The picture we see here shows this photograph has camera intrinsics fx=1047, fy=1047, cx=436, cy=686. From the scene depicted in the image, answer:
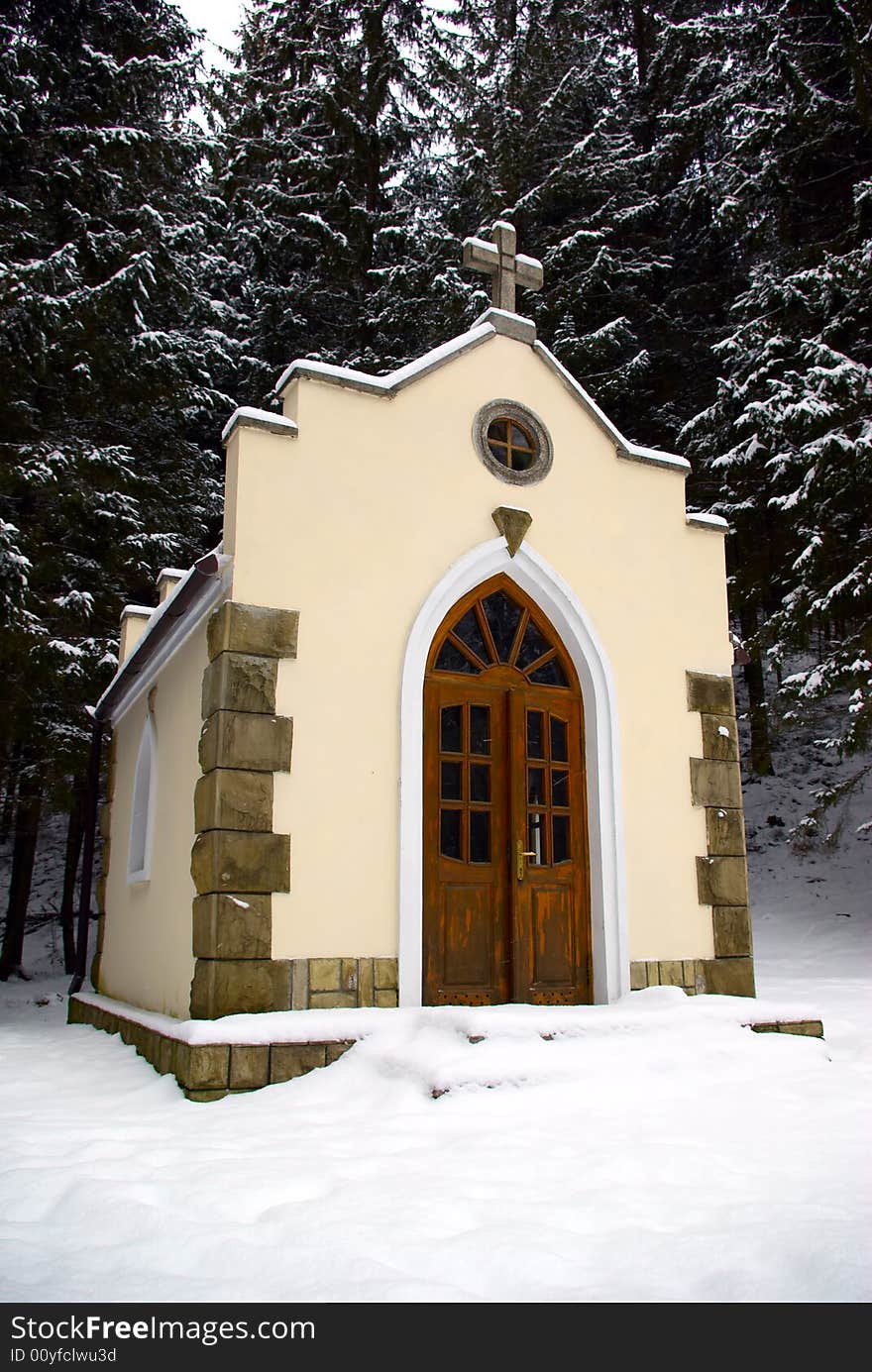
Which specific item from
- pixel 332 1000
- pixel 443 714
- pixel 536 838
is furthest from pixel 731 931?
pixel 332 1000

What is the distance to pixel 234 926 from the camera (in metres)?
5.58

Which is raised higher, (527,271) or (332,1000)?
(527,271)

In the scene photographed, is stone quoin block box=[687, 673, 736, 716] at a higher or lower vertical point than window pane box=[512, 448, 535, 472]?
lower

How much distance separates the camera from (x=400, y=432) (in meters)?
6.79

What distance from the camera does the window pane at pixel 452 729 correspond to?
671 cm

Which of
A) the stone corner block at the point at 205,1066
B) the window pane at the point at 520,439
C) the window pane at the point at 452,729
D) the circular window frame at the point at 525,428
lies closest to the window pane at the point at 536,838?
the window pane at the point at 452,729

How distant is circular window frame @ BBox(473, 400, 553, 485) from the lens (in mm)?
7105

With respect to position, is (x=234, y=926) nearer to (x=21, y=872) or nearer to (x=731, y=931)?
(x=731, y=931)

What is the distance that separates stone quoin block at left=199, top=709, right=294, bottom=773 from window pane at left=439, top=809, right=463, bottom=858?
1.16 m

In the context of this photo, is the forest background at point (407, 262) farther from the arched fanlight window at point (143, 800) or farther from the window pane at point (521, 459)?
the window pane at point (521, 459)

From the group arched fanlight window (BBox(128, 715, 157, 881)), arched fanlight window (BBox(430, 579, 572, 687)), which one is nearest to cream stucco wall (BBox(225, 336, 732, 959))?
arched fanlight window (BBox(430, 579, 572, 687))

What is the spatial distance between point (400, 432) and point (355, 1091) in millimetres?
3995

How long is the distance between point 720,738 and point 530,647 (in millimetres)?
1601

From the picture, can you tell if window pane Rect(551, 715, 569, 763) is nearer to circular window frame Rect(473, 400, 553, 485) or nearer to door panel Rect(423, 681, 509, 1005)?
door panel Rect(423, 681, 509, 1005)
